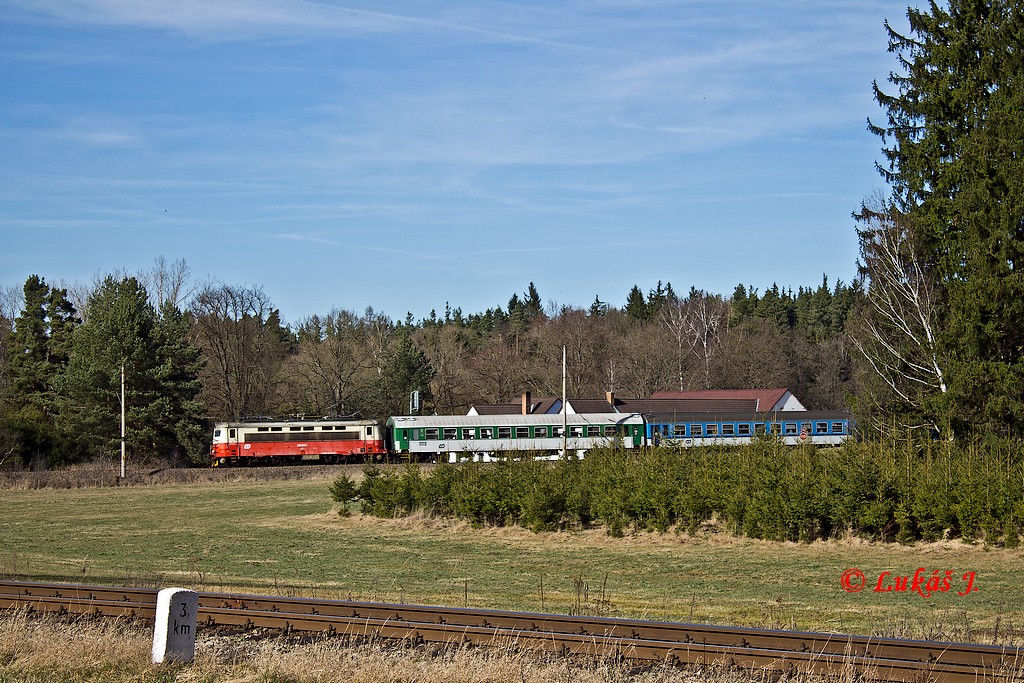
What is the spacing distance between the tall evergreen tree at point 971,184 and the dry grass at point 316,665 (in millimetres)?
22895

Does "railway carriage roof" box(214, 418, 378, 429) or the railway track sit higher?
"railway carriage roof" box(214, 418, 378, 429)

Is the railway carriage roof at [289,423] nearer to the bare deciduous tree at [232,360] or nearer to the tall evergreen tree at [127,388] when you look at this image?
the tall evergreen tree at [127,388]

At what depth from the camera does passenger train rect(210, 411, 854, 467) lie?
186 feet

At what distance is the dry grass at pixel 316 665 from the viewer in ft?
30.8

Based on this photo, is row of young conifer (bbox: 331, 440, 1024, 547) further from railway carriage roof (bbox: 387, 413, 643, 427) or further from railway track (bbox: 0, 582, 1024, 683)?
railway carriage roof (bbox: 387, 413, 643, 427)

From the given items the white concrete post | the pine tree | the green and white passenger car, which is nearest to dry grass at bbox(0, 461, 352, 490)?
the green and white passenger car

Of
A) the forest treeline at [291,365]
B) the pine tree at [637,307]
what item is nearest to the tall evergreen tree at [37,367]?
the forest treeline at [291,365]

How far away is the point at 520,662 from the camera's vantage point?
9789mm

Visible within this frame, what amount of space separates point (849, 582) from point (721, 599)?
11.8 feet

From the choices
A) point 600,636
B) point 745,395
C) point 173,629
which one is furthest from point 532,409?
point 173,629

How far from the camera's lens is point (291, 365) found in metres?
97.2

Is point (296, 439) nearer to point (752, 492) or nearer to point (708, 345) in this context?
point (752, 492)

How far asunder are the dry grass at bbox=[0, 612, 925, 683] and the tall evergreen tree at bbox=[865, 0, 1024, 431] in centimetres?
2289

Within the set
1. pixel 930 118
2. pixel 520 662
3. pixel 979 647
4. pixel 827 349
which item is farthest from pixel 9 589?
pixel 827 349
